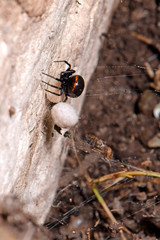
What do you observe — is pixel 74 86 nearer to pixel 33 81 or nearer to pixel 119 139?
pixel 33 81

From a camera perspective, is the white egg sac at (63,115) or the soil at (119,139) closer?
the white egg sac at (63,115)

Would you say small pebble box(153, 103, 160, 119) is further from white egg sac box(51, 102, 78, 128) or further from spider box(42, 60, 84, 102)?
white egg sac box(51, 102, 78, 128)

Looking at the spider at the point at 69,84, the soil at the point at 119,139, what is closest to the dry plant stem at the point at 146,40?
the soil at the point at 119,139

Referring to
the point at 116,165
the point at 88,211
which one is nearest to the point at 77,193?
the point at 88,211

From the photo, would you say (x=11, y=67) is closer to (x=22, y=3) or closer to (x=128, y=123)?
(x=22, y=3)

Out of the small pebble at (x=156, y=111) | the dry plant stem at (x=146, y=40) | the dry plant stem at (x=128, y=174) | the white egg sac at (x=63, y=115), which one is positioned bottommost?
the dry plant stem at (x=128, y=174)

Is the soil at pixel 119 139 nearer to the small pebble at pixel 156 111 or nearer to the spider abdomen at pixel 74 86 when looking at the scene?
the small pebble at pixel 156 111
